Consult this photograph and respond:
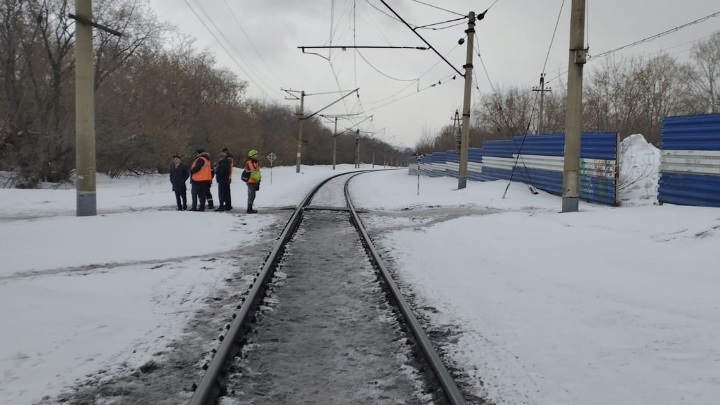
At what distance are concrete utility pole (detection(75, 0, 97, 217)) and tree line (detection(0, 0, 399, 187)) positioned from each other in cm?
1714

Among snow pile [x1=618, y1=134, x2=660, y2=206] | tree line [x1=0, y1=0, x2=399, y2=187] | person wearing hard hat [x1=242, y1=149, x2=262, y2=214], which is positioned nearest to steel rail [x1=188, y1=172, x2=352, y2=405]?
person wearing hard hat [x1=242, y1=149, x2=262, y2=214]

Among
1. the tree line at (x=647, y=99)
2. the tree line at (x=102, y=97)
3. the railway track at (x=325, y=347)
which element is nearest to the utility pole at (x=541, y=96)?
the tree line at (x=647, y=99)

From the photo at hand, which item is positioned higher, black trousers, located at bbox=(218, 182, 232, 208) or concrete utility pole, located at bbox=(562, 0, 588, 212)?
concrete utility pole, located at bbox=(562, 0, 588, 212)

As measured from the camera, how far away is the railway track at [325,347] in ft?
12.2

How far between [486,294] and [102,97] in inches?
1257

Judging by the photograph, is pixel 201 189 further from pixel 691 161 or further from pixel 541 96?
pixel 541 96

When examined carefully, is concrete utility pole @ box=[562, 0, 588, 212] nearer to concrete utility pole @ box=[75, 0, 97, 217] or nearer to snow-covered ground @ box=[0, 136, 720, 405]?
snow-covered ground @ box=[0, 136, 720, 405]

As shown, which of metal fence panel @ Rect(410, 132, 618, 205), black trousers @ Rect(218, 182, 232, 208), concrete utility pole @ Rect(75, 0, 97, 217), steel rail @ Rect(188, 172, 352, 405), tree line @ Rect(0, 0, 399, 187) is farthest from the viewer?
tree line @ Rect(0, 0, 399, 187)

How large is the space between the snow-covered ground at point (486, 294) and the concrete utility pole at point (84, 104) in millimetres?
1128

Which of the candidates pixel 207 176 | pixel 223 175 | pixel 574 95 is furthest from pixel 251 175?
pixel 574 95

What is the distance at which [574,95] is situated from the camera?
12.5 meters

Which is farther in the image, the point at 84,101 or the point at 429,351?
the point at 84,101

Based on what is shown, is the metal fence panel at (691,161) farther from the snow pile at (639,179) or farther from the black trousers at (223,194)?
the black trousers at (223,194)

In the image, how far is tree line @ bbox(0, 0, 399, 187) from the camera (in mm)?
27219
